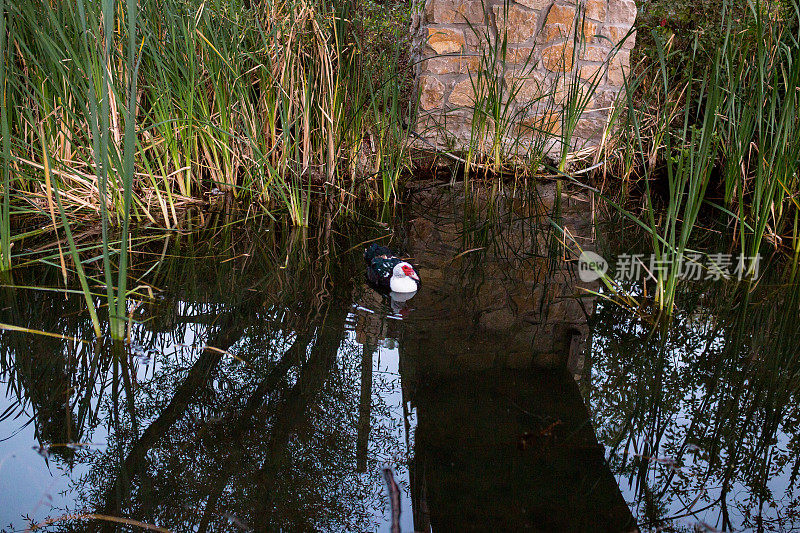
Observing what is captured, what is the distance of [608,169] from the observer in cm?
470

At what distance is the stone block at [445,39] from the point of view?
15.3ft

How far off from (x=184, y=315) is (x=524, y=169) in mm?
2913

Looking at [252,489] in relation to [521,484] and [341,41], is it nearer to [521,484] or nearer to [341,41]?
[521,484]

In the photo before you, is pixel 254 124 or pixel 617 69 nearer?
pixel 254 124

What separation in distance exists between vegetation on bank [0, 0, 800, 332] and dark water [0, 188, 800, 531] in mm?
309

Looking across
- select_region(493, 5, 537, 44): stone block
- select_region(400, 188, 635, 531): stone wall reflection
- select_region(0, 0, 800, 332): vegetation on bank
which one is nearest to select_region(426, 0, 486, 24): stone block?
select_region(493, 5, 537, 44): stone block

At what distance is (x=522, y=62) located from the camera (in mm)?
4633

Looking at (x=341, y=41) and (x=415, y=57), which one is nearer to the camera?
(x=341, y=41)

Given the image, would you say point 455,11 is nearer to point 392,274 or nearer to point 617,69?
point 617,69

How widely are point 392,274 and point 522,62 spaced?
270cm

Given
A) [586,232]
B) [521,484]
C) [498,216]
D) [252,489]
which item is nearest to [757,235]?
[586,232]

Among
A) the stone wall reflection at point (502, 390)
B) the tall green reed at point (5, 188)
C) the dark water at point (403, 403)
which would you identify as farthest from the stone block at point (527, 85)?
the tall green reed at point (5, 188)

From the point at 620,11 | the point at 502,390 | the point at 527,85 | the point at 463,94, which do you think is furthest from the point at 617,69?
the point at 502,390

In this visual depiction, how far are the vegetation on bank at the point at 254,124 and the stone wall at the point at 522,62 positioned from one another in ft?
1.11
